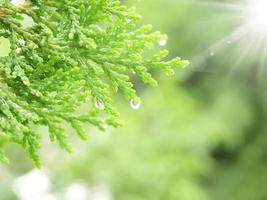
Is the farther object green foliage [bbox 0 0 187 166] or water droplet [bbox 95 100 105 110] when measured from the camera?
water droplet [bbox 95 100 105 110]

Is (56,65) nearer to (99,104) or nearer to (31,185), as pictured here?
(99,104)

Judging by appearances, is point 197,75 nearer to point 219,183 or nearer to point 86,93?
point 219,183

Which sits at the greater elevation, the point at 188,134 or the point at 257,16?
the point at 257,16

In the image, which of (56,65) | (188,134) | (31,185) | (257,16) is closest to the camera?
(56,65)

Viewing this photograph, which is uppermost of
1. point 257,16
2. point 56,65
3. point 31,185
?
point 257,16

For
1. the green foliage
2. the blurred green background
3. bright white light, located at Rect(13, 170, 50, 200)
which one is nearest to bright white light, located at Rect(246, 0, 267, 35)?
the blurred green background

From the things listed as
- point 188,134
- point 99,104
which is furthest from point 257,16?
point 99,104

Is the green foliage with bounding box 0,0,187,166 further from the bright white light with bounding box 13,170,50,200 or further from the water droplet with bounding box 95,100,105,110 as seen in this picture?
the bright white light with bounding box 13,170,50,200
